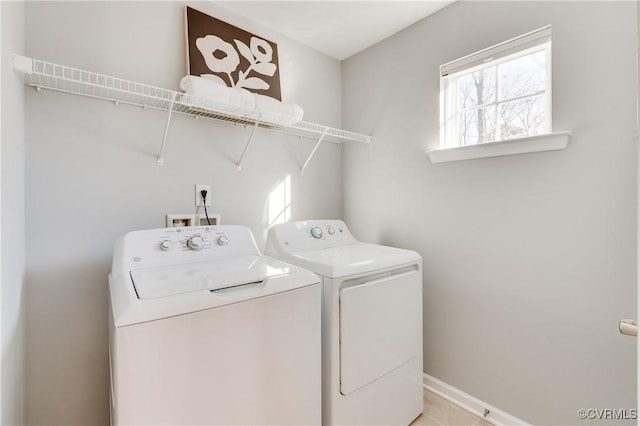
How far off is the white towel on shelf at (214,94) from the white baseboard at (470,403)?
1980mm

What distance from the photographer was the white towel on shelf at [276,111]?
1.58 m

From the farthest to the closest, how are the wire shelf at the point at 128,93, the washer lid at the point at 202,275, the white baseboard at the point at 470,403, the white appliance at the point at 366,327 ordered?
the white baseboard at the point at 470,403 < the white appliance at the point at 366,327 < the wire shelf at the point at 128,93 < the washer lid at the point at 202,275

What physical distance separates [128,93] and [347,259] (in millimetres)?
1254

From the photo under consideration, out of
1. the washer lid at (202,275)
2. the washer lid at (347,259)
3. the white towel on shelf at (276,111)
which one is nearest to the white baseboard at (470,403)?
the washer lid at (347,259)

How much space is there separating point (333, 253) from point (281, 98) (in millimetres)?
1136

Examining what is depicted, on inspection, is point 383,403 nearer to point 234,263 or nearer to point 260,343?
point 260,343

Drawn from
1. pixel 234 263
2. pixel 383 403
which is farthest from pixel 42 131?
pixel 383 403

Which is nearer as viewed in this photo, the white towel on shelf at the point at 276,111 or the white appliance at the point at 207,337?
the white appliance at the point at 207,337

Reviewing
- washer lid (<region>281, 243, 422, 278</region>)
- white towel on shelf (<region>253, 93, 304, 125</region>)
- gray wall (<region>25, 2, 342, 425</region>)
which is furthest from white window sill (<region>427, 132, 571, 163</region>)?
gray wall (<region>25, 2, 342, 425</region>)

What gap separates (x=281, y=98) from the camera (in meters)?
1.99

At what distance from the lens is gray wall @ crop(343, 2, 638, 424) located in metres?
1.20
